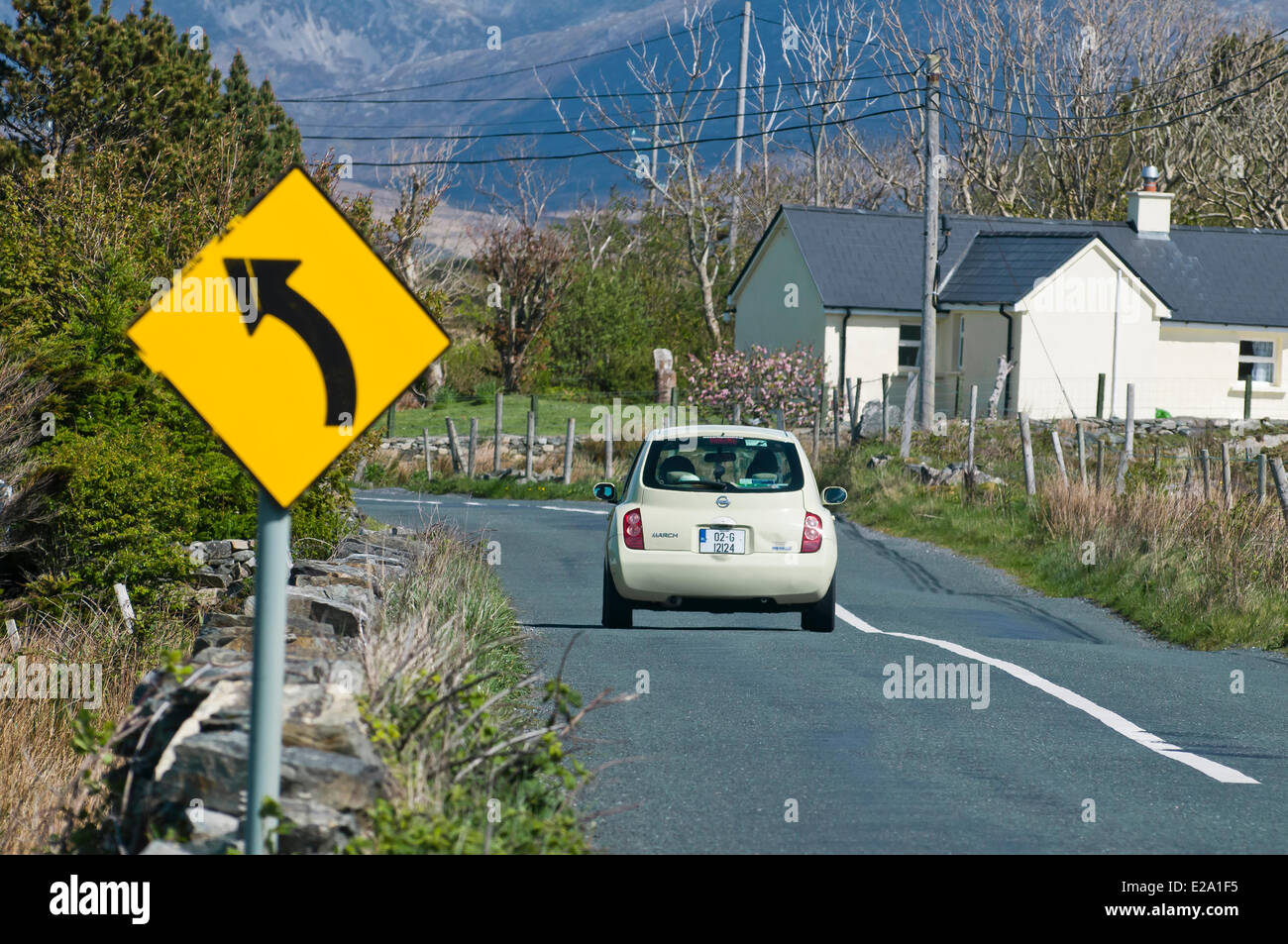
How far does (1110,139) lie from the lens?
2539 inches

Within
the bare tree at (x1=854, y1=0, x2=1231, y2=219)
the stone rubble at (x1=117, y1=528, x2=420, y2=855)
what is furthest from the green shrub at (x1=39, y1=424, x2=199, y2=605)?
the bare tree at (x1=854, y1=0, x2=1231, y2=219)

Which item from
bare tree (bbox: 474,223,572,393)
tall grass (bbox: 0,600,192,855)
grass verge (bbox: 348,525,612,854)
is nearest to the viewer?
grass verge (bbox: 348,525,612,854)

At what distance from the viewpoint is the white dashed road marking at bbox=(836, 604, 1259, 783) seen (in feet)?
30.9

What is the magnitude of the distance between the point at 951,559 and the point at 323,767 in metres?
18.5

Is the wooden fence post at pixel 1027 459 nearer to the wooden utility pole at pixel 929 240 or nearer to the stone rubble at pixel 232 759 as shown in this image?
the wooden utility pole at pixel 929 240

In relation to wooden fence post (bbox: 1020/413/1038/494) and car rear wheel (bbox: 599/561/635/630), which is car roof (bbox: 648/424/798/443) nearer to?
car rear wheel (bbox: 599/561/635/630)

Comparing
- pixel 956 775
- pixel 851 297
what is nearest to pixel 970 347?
pixel 851 297

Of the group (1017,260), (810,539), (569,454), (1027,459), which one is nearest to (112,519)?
(810,539)

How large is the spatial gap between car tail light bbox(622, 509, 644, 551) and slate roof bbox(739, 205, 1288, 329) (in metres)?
31.7

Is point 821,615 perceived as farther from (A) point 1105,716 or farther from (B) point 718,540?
(A) point 1105,716

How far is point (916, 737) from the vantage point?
10164mm

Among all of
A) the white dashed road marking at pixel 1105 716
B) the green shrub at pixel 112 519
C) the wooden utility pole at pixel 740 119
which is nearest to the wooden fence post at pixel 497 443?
the green shrub at pixel 112 519

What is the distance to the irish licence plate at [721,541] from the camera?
1316 cm
